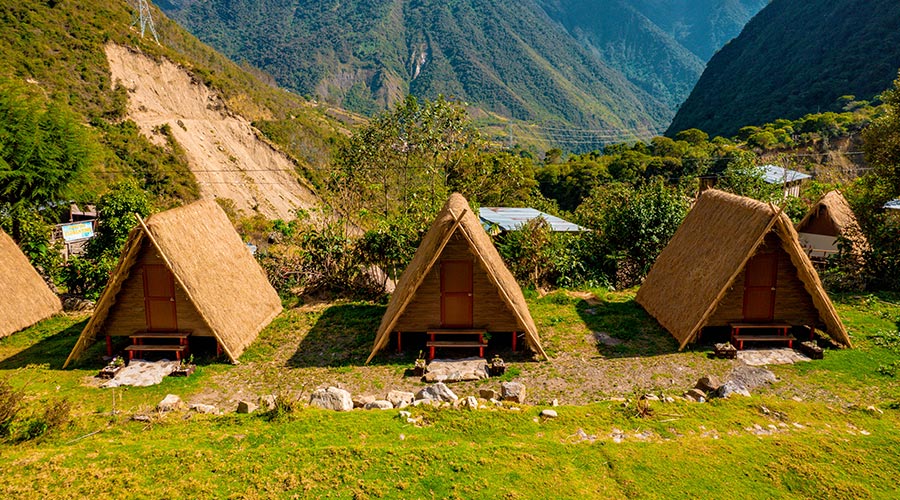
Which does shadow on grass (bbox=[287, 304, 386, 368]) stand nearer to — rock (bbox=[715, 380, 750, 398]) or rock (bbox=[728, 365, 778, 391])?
rock (bbox=[715, 380, 750, 398])

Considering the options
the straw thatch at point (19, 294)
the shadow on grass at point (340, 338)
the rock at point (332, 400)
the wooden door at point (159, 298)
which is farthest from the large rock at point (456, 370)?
the straw thatch at point (19, 294)

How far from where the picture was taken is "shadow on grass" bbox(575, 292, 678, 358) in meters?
11.9

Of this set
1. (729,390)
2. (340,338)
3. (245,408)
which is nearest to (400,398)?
(245,408)

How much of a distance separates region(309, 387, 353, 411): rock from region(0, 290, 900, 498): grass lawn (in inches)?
23.5

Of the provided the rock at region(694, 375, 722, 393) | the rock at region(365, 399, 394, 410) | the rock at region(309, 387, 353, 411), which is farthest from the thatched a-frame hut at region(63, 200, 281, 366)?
the rock at region(694, 375, 722, 393)

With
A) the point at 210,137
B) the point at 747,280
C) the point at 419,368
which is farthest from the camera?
the point at 210,137

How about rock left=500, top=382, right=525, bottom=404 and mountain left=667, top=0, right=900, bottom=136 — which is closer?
rock left=500, top=382, right=525, bottom=404

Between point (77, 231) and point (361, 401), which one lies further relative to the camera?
point (77, 231)

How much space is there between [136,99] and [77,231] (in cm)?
4579

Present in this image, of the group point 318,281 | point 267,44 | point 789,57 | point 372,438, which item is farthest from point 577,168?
point 267,44

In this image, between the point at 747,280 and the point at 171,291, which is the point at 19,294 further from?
the point at 747,280

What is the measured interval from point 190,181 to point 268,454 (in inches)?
1945

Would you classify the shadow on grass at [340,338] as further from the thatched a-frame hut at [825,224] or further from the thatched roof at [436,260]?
the thatched a-frame hut at [825,224]

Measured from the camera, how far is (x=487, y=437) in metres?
7.62
